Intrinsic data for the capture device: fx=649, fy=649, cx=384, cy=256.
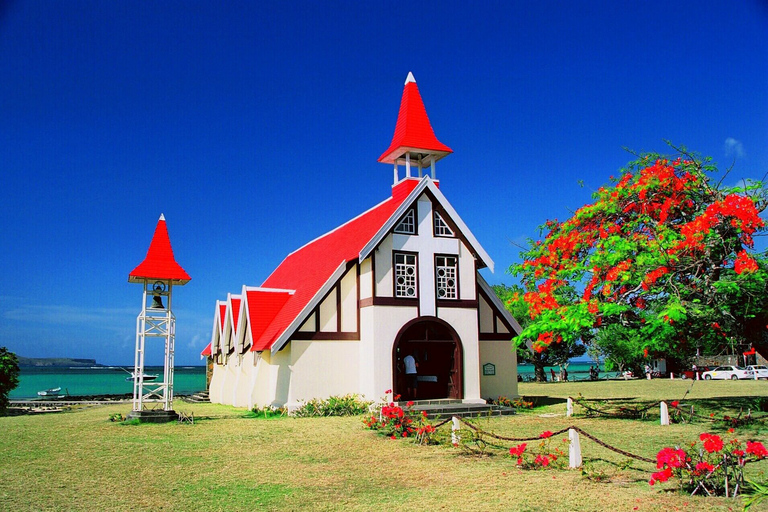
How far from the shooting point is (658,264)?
15.0 m

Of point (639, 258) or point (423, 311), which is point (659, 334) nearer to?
point (639, 258)

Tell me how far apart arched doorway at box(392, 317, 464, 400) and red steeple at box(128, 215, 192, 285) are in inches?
286

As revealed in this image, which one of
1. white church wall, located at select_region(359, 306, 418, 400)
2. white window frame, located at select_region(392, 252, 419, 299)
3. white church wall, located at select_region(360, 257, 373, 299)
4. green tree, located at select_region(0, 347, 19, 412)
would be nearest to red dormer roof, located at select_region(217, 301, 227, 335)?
green tree, located at select_region(0, 347, 19, 412)

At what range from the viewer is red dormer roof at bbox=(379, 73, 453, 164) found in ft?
78.6

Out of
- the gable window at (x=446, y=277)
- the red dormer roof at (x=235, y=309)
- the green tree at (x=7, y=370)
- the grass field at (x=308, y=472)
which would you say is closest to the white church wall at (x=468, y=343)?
the gable window at (x=446, y=277)

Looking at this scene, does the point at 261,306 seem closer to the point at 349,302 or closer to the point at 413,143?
the point at 349,302

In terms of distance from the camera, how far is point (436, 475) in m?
10.7

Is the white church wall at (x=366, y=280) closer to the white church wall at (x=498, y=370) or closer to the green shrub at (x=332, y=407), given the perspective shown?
the green shrub at (x=332, y=407)

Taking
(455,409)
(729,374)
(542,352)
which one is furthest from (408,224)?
(729,374)

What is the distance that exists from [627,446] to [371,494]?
6.42 meters

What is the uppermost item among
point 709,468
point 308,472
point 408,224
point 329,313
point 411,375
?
point 408,224

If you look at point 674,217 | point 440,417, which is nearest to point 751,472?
point 674,217

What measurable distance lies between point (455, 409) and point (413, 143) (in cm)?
967

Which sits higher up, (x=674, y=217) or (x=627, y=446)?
(x=674, y=217)
